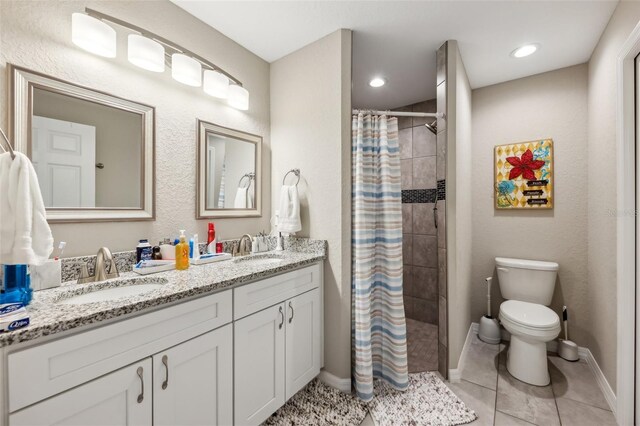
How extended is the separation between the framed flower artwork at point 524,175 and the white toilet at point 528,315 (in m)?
0.54

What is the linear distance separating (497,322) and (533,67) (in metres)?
2.29

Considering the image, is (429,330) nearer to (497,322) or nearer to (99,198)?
(497,322)

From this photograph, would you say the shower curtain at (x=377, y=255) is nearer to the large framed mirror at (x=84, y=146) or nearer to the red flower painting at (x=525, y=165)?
the large framed mirror at (x=84, y=146)

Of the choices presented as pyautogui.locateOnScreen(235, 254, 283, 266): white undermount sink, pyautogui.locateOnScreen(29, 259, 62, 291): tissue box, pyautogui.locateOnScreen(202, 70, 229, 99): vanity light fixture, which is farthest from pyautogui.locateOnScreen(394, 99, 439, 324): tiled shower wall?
A: pyautogui.locateOnScreen(29, 259, 62, 291): tissue box

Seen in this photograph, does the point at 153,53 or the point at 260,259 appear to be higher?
the point at 153,53

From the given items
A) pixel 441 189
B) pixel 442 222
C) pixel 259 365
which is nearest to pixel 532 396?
pixel 442 222

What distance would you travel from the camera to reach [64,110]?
1.25 metres

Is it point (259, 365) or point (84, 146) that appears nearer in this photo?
point (84, 146)

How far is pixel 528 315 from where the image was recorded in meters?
1.96

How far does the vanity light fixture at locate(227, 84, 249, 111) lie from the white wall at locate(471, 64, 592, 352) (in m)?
2.21

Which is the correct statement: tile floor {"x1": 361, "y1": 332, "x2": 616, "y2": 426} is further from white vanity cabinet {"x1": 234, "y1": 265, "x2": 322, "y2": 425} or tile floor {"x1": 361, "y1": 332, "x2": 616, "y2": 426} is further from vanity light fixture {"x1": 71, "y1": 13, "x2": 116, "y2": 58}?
vanity light fixture {"x1": 71, "y1": 13, "x2": 116, "y2": 58}

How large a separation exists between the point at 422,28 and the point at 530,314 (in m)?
2.19

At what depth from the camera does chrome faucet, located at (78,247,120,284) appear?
1238 millimetres

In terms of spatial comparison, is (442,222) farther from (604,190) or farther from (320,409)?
(320,409)
